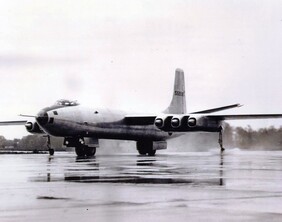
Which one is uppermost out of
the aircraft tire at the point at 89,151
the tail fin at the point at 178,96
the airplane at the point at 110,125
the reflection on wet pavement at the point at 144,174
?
the tail fin at the point at 178,96

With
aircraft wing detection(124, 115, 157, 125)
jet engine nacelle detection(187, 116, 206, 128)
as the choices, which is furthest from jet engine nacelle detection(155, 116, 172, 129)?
aircraft wing detection(124, 115, 157, 125)

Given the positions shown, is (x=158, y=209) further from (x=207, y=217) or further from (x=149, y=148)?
(x=149, y=148)

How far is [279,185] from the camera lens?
33.6ft

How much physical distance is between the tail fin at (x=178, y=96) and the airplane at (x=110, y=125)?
144 inches

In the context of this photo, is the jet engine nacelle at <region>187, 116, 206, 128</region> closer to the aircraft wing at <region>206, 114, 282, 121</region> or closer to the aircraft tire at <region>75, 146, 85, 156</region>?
the aircraft wing at <region>206, 114, 282, 121</region>

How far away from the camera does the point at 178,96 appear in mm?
48000

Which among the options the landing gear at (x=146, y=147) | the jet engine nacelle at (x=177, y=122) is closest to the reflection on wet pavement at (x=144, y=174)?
the jet engine nacelle at (x=177, y=122)

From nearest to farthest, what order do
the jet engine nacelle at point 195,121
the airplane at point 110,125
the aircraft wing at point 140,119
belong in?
the airplane at point 110,125
the jet engine nacelle at point 195,121
the aircraft wing at point 140,119

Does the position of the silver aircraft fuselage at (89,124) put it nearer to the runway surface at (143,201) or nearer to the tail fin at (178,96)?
the tail fin at (178,96)

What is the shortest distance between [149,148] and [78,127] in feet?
30.3

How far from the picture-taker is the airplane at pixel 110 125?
112 ft

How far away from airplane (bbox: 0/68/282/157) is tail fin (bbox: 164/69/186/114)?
3.66 meters

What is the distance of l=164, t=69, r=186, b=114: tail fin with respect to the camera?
4737cm

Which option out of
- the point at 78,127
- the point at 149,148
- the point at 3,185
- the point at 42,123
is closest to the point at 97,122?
the point at 78,127
